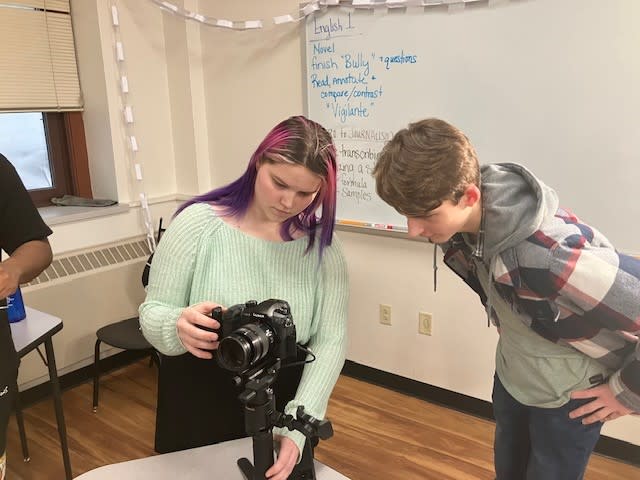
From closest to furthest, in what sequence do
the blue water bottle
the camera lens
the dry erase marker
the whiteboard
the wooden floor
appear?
the camera lens
the blue water bottle
the whiteboard
the wooden floor
the dry erase marker

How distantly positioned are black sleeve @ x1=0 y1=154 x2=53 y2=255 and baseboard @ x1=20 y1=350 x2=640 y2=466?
5.34 feet

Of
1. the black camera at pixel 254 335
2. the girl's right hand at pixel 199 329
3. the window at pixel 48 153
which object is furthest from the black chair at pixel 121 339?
the black camera at pixel 254 335

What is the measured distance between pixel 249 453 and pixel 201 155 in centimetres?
235

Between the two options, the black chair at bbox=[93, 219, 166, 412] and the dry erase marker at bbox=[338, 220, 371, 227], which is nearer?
the black chair at bbox=[93, 219, 166, 412]

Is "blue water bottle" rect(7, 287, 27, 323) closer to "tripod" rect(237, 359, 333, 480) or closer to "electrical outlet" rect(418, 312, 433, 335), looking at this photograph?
"tripod" rect(237, 359, 333, 480)

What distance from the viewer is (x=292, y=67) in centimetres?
274

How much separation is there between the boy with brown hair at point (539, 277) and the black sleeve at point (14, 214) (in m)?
0.91

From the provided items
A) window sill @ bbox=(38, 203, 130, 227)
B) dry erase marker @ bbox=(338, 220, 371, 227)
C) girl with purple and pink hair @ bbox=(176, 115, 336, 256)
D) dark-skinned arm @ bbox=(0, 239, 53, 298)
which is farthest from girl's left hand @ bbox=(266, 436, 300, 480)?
window sill @ bbox=(38, 203, 130, 227)

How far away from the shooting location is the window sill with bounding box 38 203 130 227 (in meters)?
2.70

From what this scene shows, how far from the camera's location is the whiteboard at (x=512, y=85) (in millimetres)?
1922

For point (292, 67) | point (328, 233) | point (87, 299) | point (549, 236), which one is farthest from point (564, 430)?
point (87, 299)

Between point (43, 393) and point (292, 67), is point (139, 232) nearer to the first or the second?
point (43, 393)

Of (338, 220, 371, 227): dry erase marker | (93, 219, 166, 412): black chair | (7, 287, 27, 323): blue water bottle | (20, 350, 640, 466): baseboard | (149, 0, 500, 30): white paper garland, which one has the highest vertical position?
(149, 0, 500, 30): white paper garland

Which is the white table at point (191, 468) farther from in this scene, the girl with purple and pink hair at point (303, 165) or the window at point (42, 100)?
the window at point (42, 100)
